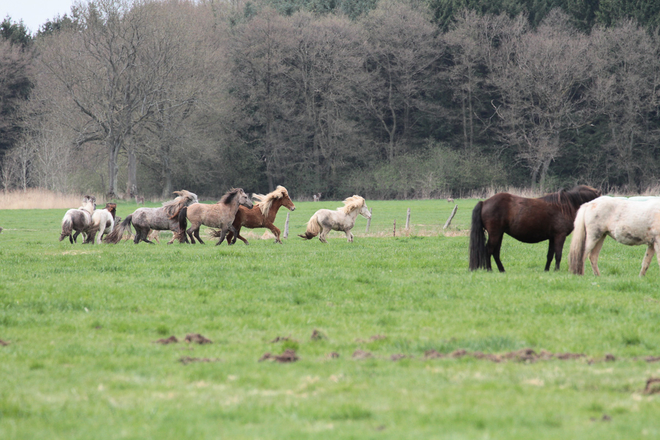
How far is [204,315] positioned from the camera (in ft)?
30.0

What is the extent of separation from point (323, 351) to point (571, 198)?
8.70 meters

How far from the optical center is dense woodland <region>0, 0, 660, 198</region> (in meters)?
53.8

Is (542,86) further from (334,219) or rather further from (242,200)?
(242,200)

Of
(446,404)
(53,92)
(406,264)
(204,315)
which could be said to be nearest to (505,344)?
(446,404)

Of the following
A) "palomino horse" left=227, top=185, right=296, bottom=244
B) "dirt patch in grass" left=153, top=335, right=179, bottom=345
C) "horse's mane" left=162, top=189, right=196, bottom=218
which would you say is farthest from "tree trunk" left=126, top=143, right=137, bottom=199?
"dirt patch in grass" left=153, top=335, right=179, bottom=345

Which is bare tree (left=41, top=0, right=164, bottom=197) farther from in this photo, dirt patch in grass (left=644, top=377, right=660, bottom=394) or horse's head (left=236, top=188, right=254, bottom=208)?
dirt patch in grass (left=644, top=377, right=660, bottom=394)

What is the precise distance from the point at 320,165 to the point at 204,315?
5792 cm

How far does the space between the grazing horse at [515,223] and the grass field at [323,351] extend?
0.59 metres

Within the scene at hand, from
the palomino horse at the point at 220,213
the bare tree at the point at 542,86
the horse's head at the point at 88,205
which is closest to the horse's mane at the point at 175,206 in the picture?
the palomino horse at the point at 220,213

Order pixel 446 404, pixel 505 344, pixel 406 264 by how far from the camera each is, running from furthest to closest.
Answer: pixel 406 264 < pixel 505 344 < pixel 446 404

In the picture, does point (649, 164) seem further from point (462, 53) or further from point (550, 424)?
point (550, 424)

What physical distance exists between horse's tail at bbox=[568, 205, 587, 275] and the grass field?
28.2 inches

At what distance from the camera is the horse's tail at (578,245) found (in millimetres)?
12469

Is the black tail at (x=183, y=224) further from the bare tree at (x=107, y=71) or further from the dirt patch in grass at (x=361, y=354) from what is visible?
the bare tree at (x=107, y=71)
